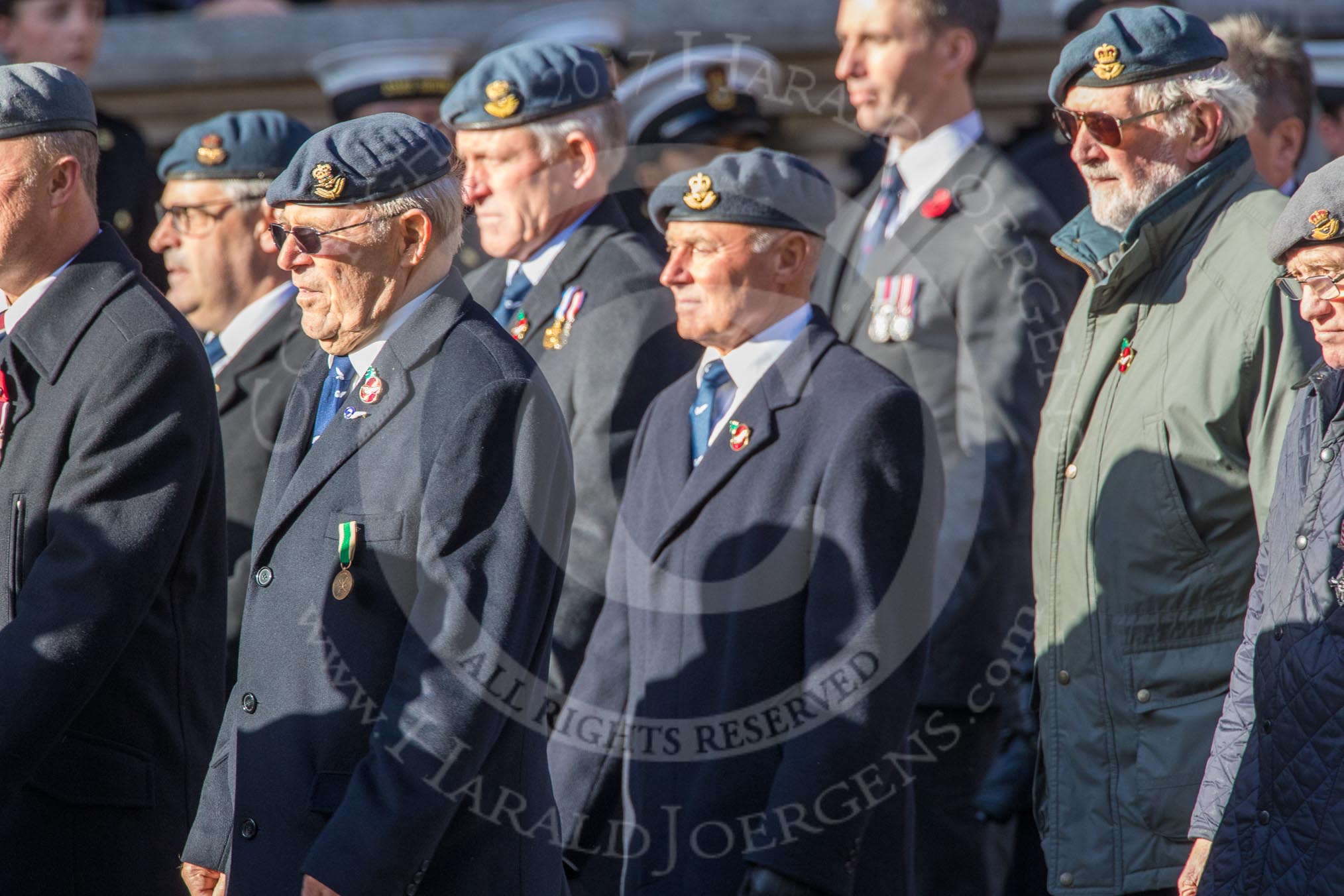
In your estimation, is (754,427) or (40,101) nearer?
(40,101)

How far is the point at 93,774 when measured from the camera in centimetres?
378

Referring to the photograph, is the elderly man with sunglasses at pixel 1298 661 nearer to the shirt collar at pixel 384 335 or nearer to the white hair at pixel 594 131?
the shirt collar at pixel 384 335

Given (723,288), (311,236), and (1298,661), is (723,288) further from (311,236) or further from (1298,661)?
(1298,661)

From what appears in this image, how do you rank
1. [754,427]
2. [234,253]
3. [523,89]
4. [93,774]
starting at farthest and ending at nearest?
[234,253]
[523,89]
[754,427]
[93,774]

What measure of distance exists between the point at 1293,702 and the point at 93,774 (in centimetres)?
228

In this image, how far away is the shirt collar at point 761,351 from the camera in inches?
166

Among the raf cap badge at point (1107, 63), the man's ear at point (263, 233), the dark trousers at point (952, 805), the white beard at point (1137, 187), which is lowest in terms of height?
the dark trousers at point (952, 805)

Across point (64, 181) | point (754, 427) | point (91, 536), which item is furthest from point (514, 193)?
point (91, 536)

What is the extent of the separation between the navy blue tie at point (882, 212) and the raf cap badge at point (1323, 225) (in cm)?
184

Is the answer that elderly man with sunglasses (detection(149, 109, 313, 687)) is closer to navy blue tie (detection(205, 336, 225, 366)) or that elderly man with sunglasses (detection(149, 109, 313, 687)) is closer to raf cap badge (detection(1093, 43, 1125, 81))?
navy blue tie (detection(205, 336, 225, 366))

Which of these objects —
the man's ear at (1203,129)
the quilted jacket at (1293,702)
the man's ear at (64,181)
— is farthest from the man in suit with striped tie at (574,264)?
the quilted jacket at (1293,702)

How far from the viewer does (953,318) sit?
484cm

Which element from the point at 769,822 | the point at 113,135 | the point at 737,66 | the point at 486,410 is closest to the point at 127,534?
the point at 486,410

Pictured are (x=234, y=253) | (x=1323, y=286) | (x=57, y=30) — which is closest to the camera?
(x=1323, y=286)
